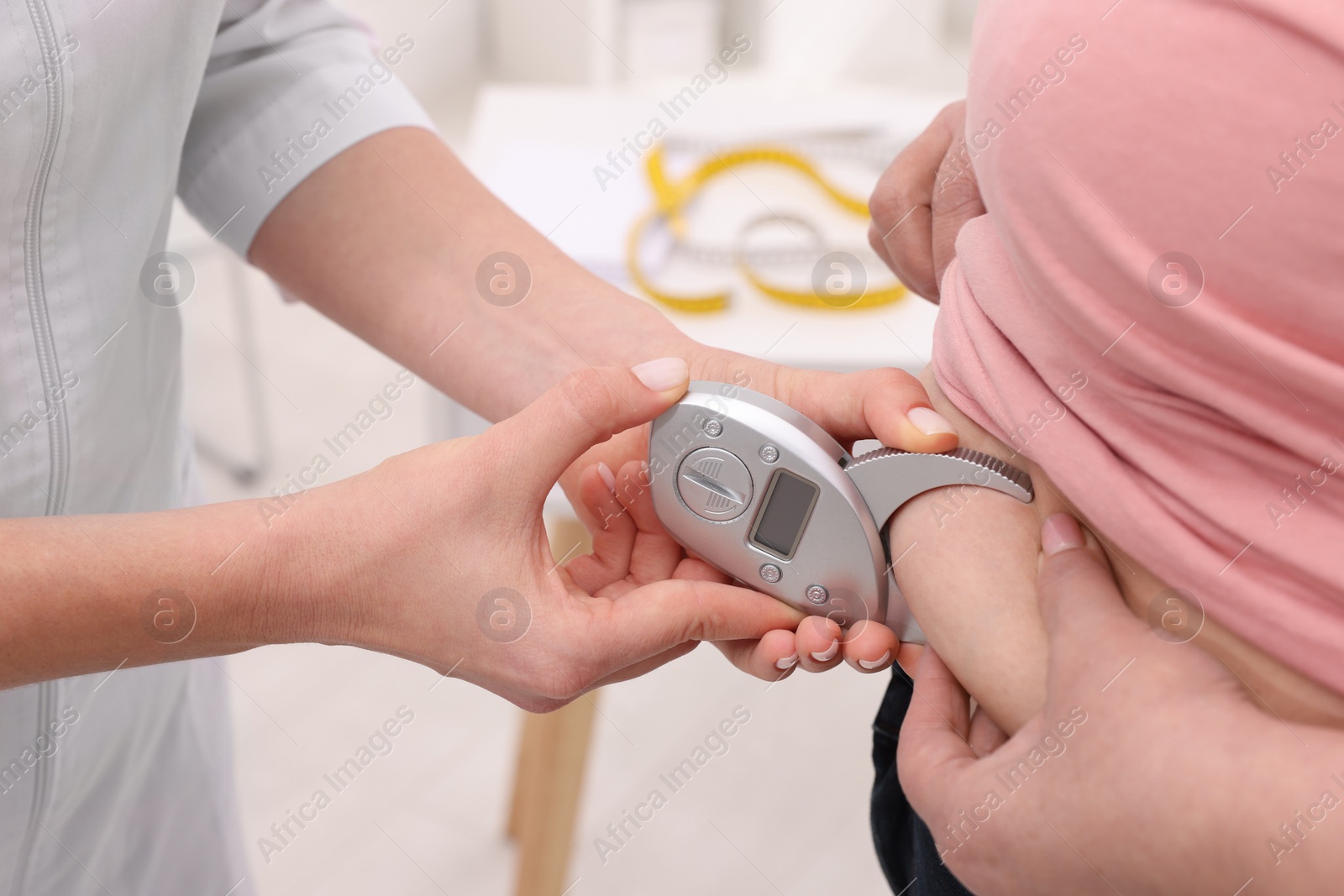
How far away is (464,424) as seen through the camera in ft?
3.40

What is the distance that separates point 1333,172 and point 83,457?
25.0 inches

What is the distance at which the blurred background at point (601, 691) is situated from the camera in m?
1.16

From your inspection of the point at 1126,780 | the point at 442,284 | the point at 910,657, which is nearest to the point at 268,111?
the point at 442,284

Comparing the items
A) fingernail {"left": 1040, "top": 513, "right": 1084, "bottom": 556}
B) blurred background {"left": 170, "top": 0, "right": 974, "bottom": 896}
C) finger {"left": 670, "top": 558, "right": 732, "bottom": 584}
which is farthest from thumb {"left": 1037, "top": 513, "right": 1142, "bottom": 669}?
blurred background {"left": 170, "top": 0, "right": 974, "bottom": 896}

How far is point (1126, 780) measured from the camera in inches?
17.6

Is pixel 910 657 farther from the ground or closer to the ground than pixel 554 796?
farther from the ground

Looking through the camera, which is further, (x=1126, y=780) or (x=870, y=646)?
(x=870, y=646)

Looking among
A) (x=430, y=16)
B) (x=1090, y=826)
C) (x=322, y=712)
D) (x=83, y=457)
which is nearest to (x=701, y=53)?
(x=430, y=16)

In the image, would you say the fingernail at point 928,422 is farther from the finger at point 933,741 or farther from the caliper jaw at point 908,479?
the finger at point 933,741

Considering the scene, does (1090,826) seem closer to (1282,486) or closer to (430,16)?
(1282,486)

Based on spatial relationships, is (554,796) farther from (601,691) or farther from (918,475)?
(918,475)

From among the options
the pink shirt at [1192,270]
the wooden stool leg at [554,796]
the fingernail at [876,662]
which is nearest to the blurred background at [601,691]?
the wooden stool leg at [554,796]

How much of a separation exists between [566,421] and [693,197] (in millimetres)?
699

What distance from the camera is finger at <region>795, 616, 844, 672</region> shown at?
0.65 metres
